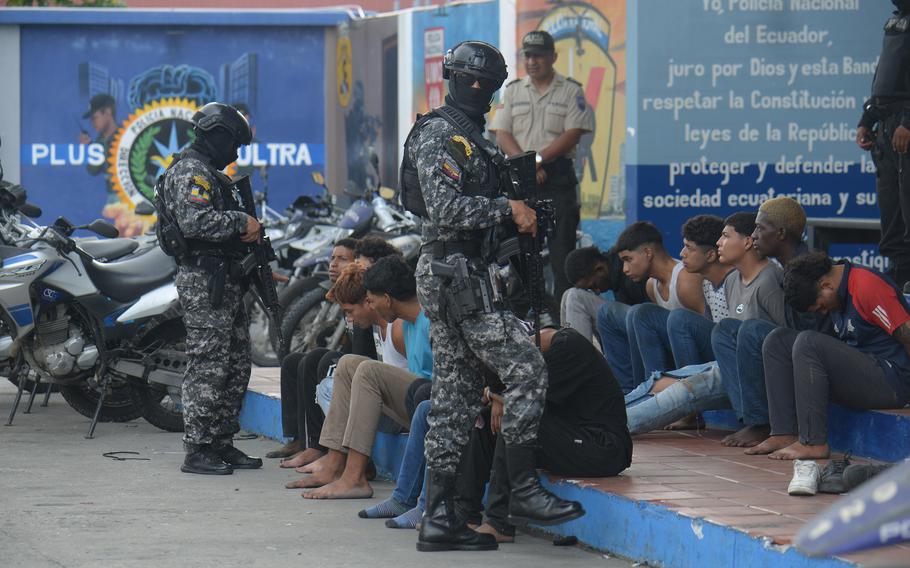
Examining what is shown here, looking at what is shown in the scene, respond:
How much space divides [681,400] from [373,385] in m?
1.36

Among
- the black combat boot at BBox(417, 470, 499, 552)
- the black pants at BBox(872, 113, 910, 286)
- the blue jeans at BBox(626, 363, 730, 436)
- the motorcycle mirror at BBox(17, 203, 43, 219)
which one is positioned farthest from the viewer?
the motorcycle mirror at BBox(17, 203, 43, 219)

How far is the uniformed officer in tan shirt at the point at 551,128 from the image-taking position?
934 cm

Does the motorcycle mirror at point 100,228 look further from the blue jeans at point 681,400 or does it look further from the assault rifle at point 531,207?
the assault rifle at point 531,207

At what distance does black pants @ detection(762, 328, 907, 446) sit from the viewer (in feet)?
20.1

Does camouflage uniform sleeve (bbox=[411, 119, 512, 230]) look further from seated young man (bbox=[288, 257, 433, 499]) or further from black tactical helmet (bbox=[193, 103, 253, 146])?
black tactical helmet (bbox=[193, 103, 253, 146])

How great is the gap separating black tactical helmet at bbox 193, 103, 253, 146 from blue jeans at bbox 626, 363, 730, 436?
2271 millimetres

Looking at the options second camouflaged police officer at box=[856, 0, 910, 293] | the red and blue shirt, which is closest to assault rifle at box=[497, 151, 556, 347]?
the red and blue shirt

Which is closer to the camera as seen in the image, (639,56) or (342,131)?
(639,56)

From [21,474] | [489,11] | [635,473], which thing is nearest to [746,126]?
[489,11]

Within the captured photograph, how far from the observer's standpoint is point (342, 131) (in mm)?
15250

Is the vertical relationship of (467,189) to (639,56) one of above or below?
below

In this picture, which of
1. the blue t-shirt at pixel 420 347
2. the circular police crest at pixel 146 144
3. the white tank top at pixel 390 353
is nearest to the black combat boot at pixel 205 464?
the white tank top at pixel 390 353

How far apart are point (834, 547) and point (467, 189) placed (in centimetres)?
320

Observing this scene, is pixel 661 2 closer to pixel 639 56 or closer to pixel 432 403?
pixel 639 56
